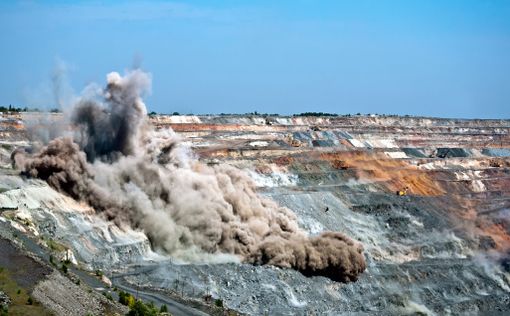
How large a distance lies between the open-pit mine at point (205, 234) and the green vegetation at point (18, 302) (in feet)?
1.06

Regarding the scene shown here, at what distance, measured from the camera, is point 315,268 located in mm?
69438

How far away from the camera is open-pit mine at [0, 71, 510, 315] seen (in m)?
55.1

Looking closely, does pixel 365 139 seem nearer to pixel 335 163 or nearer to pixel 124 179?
pixel 335 163

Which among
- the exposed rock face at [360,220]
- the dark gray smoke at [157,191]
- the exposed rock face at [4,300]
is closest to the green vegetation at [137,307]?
the exposed rock face at [4,300]

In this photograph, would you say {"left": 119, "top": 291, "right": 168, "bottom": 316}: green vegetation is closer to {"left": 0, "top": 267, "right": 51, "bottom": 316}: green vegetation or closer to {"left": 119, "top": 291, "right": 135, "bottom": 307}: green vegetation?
{"left": 119, "top": 291, "right": 135, "bottom": 307}: green vegetation

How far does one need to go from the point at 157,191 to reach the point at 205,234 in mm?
4854

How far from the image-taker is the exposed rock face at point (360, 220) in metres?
61.1

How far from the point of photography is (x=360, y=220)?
3585 inches

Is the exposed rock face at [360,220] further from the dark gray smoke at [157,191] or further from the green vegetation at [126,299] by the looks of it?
the green vegetation at [126,299]

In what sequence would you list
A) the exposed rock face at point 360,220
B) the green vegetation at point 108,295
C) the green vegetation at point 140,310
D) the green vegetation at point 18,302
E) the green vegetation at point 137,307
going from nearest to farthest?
the green vegetation at point 18,302, the green vegetation at point 140,310, the green vegetation at point 137,307, the green vegetation at point 108,295, the exposed rock face at point 360,220

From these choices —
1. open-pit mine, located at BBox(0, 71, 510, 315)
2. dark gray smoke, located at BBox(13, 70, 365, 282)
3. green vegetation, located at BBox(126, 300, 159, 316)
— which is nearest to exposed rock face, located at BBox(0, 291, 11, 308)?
open-pit mine, located at BBox(0, 71, 510, 315)

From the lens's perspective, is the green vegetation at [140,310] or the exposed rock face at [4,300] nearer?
the exposed rock face at [4,300]

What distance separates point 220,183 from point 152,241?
9.61 m

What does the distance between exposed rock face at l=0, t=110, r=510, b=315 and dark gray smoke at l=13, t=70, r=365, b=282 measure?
1.68 meters
